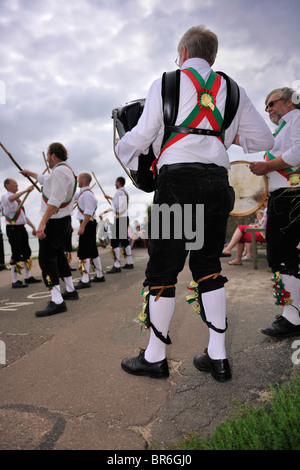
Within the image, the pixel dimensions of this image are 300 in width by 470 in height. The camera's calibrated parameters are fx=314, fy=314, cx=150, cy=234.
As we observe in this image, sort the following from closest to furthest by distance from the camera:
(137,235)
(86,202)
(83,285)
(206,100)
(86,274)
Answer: (206,100)
(83,285)
(86,274)
(86,202)
(137,235)

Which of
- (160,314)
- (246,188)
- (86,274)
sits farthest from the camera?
(86,274)

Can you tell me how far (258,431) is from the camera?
1.40 meters

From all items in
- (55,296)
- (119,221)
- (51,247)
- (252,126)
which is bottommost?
(55,296)

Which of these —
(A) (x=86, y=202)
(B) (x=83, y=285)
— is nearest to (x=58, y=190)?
(A) (x=86, y=202)

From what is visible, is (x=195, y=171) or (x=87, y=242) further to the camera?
(x=87, y=242)

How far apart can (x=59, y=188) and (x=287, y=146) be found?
2.56 m

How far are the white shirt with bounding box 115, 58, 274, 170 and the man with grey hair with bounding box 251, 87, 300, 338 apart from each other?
0.50m

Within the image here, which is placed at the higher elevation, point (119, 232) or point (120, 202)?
point (120, 202)

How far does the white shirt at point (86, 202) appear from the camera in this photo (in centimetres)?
585

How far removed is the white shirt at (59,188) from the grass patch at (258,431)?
2.99 metres

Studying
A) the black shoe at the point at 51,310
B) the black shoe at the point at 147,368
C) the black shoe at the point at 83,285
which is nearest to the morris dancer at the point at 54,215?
the black shoe at the point at 51,310

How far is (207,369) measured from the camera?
2.14 metres

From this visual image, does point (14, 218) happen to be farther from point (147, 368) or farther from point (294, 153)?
point (294, 153)

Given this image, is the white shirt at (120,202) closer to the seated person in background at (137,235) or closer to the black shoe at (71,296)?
the black shoe at (71,296)
